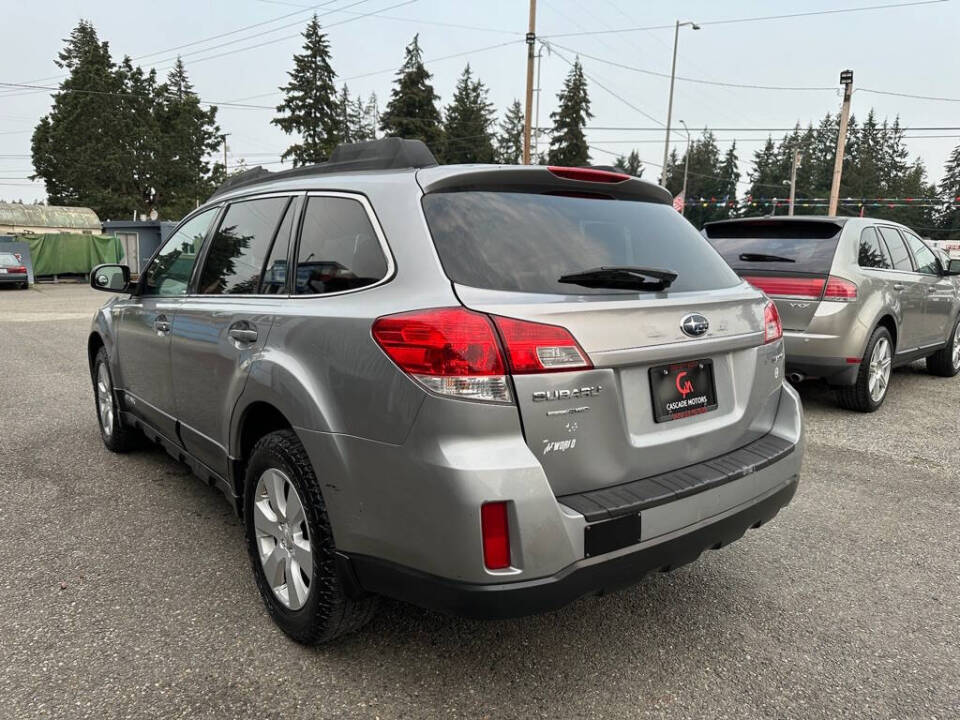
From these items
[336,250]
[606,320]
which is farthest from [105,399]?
[606,320]

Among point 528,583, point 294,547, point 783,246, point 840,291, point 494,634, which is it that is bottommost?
point 494,634

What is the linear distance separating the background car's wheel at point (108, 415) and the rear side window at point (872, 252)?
5836 mm

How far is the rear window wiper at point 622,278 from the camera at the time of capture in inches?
88.8

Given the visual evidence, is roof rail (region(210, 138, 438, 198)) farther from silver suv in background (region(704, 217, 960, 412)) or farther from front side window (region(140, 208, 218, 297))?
silver suv in background (region(704, 217, 960, 412))

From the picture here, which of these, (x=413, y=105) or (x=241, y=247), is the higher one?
(x=413, y=105)

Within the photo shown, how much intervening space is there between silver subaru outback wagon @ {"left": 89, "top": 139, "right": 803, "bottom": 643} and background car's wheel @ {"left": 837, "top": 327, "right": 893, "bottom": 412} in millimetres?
3657

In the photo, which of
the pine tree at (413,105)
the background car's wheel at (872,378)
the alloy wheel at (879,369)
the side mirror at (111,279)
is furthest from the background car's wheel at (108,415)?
the pine tree at (413,105)

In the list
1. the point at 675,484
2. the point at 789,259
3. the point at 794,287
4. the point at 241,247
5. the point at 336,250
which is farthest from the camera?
the point at 789,259

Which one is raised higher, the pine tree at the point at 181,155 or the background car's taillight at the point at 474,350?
the pine tree at the point at 181,155

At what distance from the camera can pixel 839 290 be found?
5719 mm

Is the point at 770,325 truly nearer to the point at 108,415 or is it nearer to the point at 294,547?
the point at 294,547

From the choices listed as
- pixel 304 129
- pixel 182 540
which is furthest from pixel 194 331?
pixel 304 129

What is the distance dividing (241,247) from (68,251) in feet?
103

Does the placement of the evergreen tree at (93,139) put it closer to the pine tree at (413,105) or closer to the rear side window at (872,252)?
the pine tree at (413,105)
